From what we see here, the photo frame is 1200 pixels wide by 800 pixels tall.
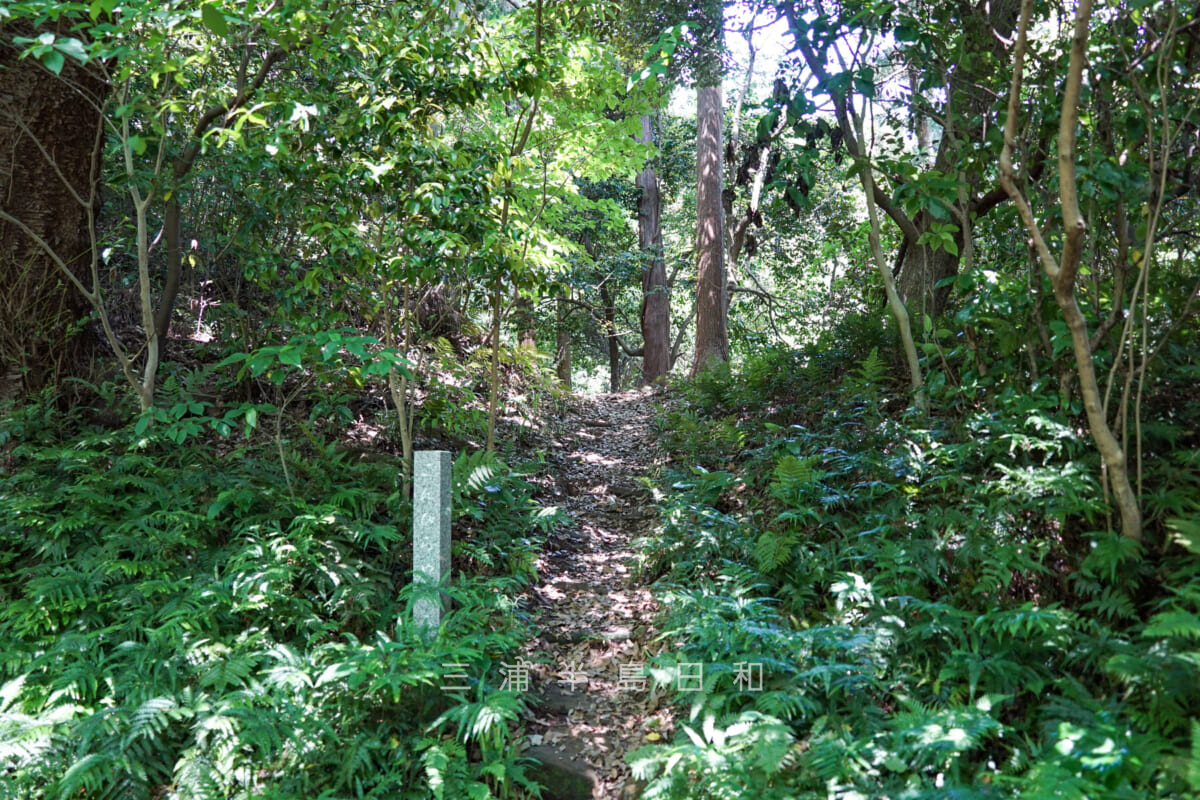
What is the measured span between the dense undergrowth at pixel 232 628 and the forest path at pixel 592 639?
0.28 m

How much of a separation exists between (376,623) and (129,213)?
5261mm

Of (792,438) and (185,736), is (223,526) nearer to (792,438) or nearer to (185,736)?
(185,736)

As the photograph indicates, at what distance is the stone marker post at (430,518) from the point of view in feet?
14.0

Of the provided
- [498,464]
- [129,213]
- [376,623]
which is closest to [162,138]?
[129,213]

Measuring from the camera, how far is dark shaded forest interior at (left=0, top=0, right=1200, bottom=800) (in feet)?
10.8

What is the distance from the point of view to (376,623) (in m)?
4.45

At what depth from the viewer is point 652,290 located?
49.7 feet

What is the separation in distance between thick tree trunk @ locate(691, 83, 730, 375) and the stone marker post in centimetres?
819

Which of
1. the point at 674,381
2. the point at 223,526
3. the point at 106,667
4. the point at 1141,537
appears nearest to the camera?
the point at 1141,537

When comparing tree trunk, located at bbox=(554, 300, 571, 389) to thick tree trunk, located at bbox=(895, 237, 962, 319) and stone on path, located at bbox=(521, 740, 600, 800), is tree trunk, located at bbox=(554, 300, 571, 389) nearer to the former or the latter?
thick tree trunk, located at bbox=(895, 237, 962, 319)

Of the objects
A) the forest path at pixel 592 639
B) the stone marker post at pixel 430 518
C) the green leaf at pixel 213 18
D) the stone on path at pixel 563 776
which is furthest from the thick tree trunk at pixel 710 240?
the green leaf at pixel 213 18

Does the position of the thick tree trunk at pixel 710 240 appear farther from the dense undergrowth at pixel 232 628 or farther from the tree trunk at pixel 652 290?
the dense undergrowth at pixel 232 628

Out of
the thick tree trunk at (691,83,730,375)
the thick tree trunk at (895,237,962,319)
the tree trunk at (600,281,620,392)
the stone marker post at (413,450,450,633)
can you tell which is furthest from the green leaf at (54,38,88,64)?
the tree trunk at (600,281,620,392)

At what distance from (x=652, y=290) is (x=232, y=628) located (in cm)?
1204
